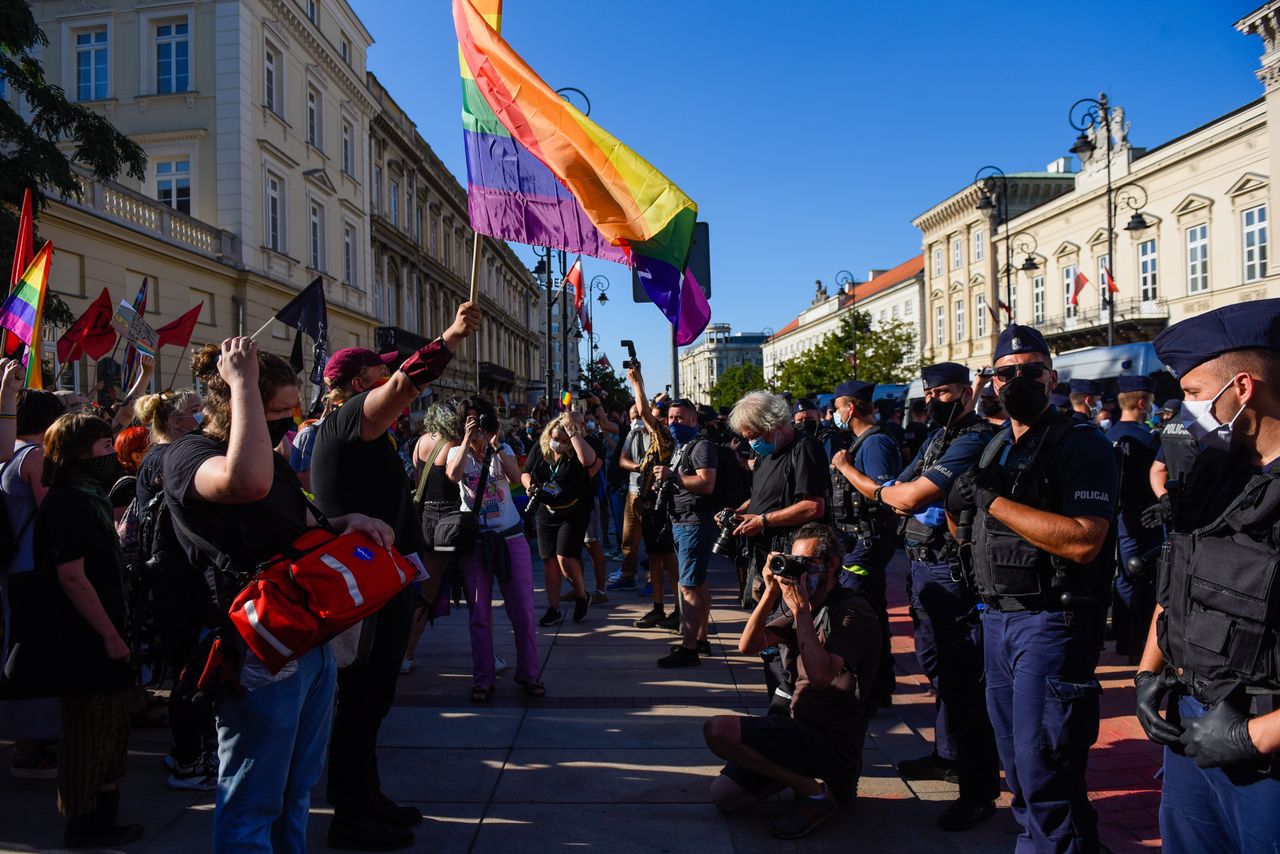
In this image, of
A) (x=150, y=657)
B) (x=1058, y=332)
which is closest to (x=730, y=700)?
(x=150, y=657)

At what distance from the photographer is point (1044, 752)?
9.78ft

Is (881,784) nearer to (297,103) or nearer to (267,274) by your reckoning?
(267,274)

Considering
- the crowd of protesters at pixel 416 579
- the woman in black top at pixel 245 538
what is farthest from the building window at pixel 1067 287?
the woman in black top at pixel 245 538

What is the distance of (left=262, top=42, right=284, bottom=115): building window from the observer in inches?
1013

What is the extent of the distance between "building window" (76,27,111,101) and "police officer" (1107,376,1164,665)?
88.2ft

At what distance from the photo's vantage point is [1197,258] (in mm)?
35656

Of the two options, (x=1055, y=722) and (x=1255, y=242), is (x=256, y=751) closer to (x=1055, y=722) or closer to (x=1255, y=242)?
(x=1055, y=722)

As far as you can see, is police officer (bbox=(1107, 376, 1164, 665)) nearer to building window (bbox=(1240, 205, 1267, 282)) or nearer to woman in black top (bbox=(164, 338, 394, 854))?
woman in black top (bbox=(164, 338, 394, 854))

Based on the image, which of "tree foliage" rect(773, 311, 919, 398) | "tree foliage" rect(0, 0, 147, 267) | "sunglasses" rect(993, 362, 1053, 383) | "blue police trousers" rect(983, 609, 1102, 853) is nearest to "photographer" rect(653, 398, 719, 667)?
"sunglasses" rect(993, 362, 1053, 383)

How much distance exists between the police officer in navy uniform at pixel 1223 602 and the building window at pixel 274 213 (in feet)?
89.7

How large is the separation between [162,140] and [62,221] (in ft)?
26.7

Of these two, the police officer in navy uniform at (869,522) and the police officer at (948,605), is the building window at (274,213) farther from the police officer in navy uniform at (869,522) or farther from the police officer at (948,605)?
the police officer at (948,605)

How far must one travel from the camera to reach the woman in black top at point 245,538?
2.45 m

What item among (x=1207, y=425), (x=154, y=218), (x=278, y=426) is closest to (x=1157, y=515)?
(x=1207, y=425)
